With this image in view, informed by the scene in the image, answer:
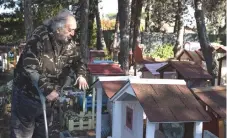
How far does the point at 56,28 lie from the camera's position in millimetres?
3105

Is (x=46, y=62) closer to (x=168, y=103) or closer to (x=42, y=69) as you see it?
(x=42, y=69)

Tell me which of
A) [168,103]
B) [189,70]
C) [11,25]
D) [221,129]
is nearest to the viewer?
[168,103]

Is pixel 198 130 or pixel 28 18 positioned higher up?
pixel 28 18

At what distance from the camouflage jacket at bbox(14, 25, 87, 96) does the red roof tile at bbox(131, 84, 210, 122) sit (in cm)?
64

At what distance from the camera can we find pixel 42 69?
3.15 metres

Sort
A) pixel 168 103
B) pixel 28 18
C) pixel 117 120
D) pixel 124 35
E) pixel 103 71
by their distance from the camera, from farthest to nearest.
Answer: pixel 28 18, pixel 124 35, pixel 103 71, pixel 117 120, pixel 168 103

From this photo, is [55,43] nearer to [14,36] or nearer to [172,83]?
[172,83]

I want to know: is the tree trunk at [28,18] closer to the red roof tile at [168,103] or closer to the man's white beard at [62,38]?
the man's white beard at [62,38]

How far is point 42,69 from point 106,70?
3.12 m

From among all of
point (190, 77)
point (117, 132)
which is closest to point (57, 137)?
point (117, 132)

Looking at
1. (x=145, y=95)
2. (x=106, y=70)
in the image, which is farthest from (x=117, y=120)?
(x=106, y=70)

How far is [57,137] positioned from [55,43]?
2.95 meters

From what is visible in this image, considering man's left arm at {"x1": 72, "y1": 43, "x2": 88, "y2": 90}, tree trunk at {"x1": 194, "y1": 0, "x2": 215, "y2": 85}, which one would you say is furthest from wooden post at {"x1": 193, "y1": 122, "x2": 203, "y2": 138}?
tree trunk at {"x1": 194, "y1": 0, "x2": 215, "y2": 85}

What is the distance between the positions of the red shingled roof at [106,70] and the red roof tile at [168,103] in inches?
106
